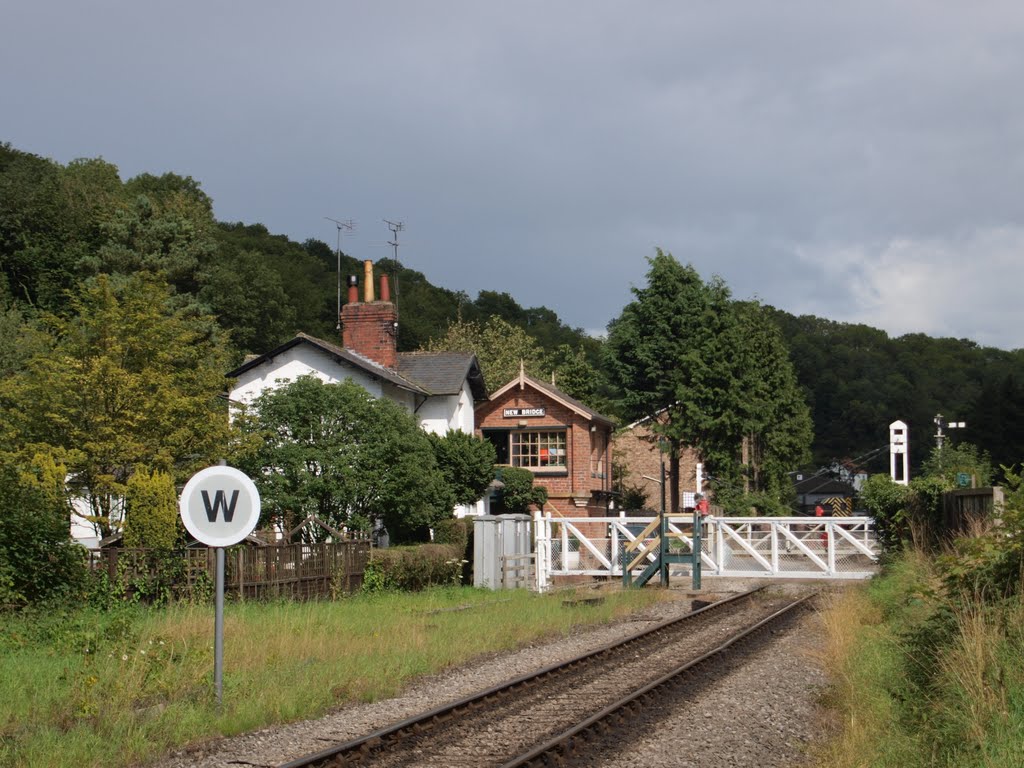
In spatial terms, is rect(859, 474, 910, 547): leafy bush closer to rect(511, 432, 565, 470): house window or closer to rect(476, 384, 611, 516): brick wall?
rect(476, 384, 611, 516): brick wall

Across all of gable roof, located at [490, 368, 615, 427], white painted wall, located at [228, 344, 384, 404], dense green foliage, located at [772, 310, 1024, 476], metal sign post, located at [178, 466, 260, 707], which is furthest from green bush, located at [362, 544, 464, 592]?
dense green foliage, located at [772, 310, 1024, 476]

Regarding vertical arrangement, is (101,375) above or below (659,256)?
below

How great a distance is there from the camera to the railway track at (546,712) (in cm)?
845

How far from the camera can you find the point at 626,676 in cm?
1292

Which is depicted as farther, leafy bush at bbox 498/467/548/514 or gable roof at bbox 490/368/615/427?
gable roof at bbox 490/368/615/427

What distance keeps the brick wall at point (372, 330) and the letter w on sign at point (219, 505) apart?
27.9 metres

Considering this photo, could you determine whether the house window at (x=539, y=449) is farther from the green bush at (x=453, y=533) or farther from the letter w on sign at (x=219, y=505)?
the letter w on sign at (x=219, y=505)

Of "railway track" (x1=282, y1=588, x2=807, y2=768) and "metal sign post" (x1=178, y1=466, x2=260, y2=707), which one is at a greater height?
"metal sign post" (x1=178, y1=466, x2=260, y2=707)

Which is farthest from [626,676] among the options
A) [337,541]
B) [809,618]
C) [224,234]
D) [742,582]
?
[224,234]

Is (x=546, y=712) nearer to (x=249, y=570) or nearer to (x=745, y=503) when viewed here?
(x=249, y=570)

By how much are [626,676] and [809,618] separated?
792cm

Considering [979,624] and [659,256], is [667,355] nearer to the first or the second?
[659,256]

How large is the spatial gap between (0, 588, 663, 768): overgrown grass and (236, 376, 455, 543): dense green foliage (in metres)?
5.98

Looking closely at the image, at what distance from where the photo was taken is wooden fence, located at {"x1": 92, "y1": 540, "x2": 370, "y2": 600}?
18422 millimetres
